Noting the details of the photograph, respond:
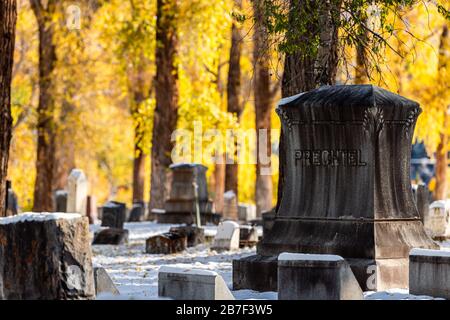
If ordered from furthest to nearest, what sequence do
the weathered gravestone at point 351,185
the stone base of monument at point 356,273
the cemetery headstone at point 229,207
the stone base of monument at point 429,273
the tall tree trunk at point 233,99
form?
the tall tree trunk at point 233,99 → the cemetery headstone at point 229,207 → the weathered gravestone at point 351,185 → the stone base of monument at point 356,273 → the stone base of monument at point 429,273

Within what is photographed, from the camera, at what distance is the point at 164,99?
3144cm

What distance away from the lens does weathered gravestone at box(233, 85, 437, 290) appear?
11.7m

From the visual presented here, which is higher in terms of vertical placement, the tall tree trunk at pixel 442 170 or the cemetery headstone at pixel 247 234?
the tall tree trunk at pixel 442 170

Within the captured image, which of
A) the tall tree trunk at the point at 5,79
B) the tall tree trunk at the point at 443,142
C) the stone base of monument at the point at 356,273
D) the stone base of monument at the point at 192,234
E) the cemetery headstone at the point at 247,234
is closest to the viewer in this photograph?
the stone base of monument at the point at 356,273

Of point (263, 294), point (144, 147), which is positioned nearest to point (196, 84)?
point (144, 147)

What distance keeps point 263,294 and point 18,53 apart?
31882 millimetres

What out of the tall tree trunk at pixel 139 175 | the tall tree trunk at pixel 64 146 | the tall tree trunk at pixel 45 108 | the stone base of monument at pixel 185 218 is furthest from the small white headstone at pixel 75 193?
the tall tree trunk at pixel 139 175

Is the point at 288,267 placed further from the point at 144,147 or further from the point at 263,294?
the point at 144,147

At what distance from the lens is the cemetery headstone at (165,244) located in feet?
64.5

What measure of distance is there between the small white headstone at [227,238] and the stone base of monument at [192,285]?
33.2ft

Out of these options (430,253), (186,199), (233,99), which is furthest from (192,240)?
(233,99)

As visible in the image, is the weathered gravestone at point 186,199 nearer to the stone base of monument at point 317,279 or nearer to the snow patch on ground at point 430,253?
the snow patch on ground at point 430,253

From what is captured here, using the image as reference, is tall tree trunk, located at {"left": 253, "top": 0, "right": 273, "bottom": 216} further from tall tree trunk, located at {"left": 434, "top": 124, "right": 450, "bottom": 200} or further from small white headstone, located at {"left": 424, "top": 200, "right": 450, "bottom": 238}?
small white headstone, located at {"left": 424, "top": 200, "right": 450, "bottom": 238}

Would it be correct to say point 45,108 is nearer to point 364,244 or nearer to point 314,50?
point 314,50
